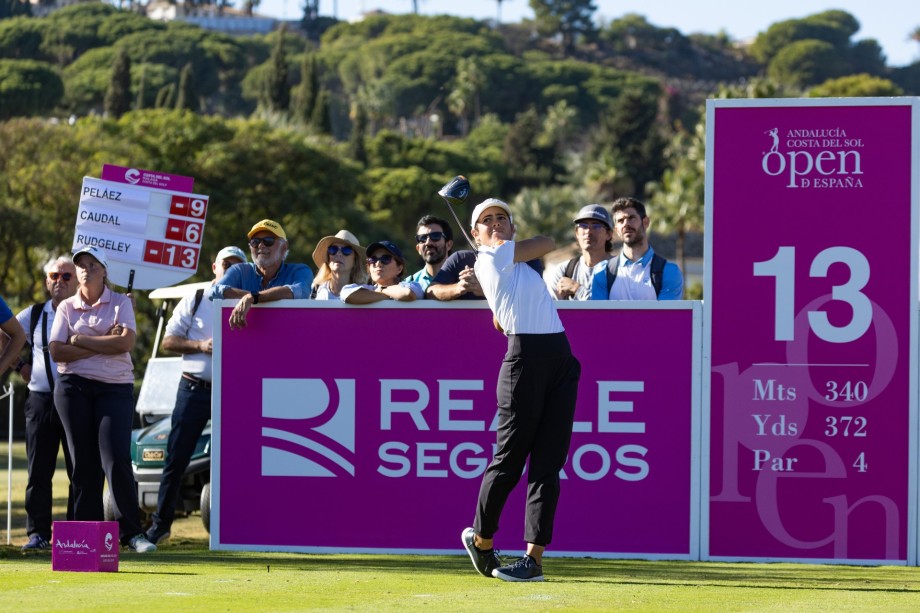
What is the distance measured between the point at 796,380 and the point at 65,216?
40.0m

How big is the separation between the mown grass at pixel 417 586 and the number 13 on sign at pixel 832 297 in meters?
1.22

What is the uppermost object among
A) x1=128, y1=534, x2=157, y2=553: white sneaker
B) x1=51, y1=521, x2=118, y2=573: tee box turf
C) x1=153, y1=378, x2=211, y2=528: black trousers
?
x1=153, y1=378, x2=211, y2=528: black trousers

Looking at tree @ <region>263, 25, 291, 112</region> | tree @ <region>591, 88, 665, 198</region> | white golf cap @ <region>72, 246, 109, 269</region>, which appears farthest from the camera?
tree @ <region>591, 88, 665, 198</region>

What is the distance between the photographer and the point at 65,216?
46188mm

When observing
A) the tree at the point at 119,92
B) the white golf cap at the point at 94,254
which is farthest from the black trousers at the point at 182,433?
the tree at the point at 119,92

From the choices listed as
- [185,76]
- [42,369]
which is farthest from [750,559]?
[185,76]

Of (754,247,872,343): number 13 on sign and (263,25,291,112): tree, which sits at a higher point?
(263,25,291,112): tree

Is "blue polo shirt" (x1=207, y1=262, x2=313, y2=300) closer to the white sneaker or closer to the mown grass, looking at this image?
the white sneaker

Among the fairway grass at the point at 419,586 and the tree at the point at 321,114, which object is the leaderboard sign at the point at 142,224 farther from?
the tree at the point at 321,114

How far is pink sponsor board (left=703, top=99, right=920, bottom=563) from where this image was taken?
8477 mm

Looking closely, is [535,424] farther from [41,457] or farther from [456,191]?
[41,457]

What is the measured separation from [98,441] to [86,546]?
1.74 meters

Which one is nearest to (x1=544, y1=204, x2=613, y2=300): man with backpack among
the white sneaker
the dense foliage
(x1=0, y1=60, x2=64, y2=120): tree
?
the white sneaker

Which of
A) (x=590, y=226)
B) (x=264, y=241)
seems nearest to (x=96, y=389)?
(x=264, y=241)
